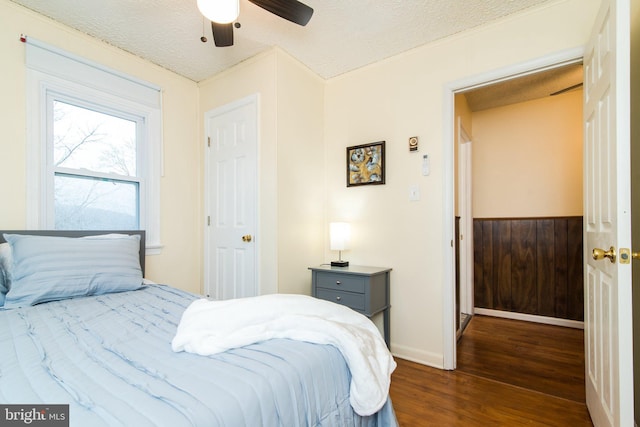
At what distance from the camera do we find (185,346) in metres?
0.97

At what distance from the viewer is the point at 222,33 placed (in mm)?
1793

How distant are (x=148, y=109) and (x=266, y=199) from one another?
136 cm

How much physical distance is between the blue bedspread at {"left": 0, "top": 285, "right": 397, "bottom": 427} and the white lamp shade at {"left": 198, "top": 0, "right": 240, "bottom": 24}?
1502mm

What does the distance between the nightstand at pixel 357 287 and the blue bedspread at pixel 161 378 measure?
1162mm

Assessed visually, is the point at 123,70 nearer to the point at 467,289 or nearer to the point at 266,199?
the point at 266,199

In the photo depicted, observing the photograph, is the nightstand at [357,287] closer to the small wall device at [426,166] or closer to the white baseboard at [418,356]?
the white baseboard at [418,356]

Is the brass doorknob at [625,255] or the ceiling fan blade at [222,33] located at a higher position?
the ceiling fan blade at [222,33]

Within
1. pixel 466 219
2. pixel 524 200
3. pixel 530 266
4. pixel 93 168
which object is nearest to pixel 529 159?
pixel 524 200

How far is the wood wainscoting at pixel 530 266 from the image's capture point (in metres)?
3.15

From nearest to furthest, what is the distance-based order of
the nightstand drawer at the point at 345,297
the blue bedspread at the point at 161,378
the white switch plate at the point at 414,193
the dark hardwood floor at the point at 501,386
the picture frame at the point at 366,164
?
the blue bedspread at the point at 161,378
the dark hardwood floor at the point at 501,386
the nightstand drawer at the point at 345,297
the white switch plate at the point at 414,193
the picture frame at the point at 366,164

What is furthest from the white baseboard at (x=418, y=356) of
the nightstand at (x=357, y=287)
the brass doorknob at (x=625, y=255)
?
the brass doorknob at (x=625, y=255)

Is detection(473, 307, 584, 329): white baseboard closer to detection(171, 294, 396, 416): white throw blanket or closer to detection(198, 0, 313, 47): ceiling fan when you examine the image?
detection(171, 294, 396, 416): white throw blanket

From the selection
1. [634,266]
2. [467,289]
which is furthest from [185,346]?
[467,289]

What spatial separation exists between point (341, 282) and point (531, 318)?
2.39 metres
